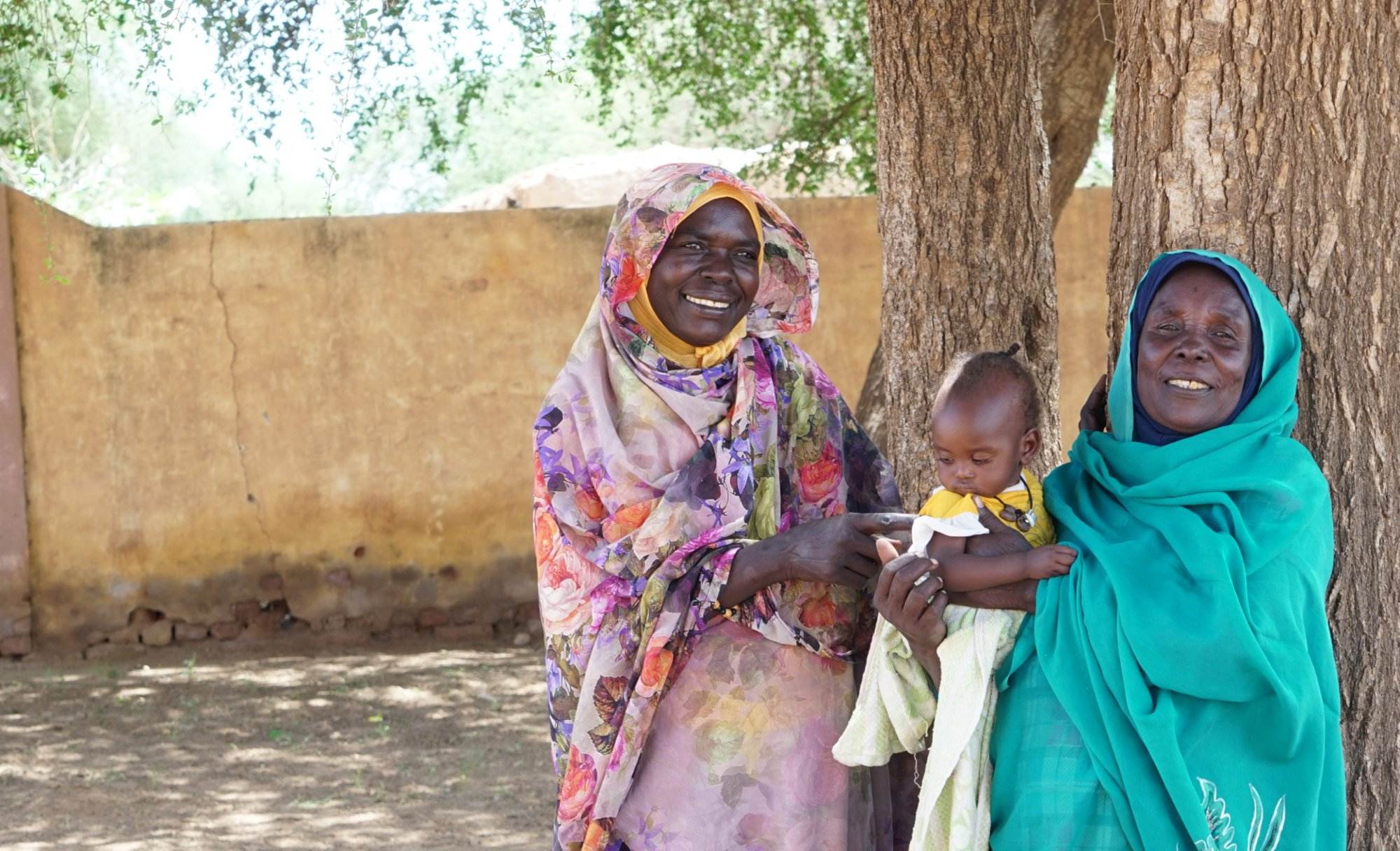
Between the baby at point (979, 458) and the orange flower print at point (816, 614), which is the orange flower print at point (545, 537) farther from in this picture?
the baby at point (979, 458)

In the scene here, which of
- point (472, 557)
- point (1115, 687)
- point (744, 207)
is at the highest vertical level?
point (744, 207)

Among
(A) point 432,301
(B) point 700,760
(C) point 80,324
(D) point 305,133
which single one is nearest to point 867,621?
(B) point 700,760

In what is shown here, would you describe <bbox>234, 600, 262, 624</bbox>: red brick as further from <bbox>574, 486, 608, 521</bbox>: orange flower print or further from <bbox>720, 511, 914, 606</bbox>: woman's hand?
<bbox>720, 511, 914, 606</bbox>: woman's hand

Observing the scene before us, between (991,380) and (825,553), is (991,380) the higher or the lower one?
the higher one

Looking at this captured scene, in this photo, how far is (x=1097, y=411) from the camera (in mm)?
2721

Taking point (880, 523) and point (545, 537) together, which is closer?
point (880, 523)

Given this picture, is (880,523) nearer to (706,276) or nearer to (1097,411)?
(1097,411)

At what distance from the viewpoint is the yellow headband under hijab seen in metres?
2.88

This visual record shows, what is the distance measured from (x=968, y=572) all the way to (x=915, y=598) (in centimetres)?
9

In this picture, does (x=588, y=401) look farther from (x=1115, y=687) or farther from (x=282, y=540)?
(x=282, y=540)

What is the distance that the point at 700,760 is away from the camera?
2.82m

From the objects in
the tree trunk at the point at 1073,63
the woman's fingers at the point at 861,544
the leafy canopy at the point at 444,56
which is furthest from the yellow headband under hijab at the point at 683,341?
the tree trunk at the point at 1073,63

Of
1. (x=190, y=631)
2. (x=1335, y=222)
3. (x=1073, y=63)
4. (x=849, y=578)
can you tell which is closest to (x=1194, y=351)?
(x=1335, y=222)

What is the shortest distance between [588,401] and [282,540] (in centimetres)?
589
